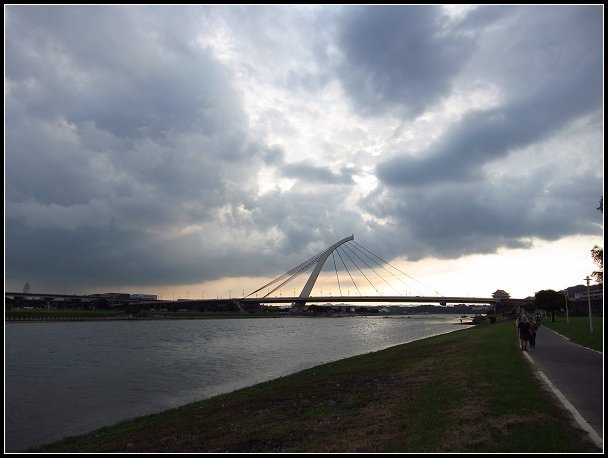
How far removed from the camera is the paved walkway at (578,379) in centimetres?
753

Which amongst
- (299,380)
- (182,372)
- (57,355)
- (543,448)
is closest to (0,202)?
(543,448)

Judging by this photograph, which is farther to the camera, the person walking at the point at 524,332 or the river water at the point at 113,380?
the person walking at the point at 524,332

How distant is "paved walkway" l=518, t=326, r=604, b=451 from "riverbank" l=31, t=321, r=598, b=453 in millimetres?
291

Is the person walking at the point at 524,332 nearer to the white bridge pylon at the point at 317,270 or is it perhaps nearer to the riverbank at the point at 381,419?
the riverbank at the point at 381,419

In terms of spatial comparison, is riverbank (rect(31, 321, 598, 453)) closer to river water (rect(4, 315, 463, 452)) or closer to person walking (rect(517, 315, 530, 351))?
river water (rect(4, 315, 463, 452))

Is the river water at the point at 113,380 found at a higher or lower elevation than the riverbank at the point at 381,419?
lower

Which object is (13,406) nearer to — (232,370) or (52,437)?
(52,437)

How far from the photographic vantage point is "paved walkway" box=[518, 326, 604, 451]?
7.53m

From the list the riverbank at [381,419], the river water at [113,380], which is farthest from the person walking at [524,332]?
the river water at [113,380]

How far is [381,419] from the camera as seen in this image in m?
9.07

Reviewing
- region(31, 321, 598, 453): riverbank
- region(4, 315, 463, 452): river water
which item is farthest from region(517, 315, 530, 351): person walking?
region(4, 315, 463, 452): river water

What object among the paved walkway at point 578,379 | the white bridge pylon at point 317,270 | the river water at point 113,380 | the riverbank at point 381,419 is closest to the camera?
the riverbank at point 381,419

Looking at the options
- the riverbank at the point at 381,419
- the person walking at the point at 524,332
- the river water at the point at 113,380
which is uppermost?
the person walking at the point at 524,332

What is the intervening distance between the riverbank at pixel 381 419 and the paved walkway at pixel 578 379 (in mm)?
291
